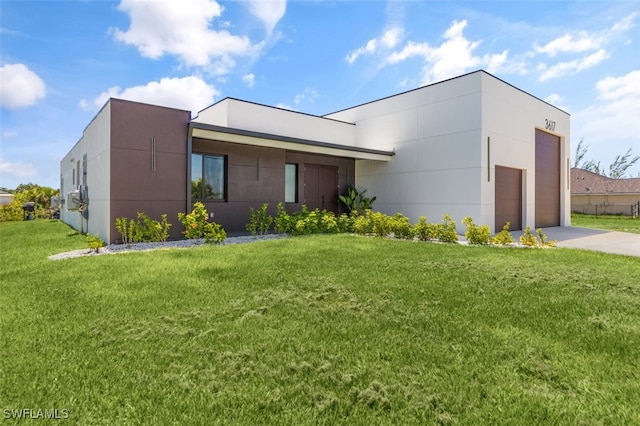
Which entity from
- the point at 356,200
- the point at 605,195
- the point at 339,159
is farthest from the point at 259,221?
the point at 605,195

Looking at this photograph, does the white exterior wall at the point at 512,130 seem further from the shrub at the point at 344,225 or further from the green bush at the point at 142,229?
the green bush at the point at 142,229

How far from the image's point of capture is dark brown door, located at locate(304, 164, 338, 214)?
14703 mm

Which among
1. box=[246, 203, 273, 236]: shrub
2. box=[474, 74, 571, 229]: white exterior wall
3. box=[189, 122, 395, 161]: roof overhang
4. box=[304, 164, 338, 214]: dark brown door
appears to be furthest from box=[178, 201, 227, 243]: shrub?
box=[474, 74, 571, 229]: white exterior wall

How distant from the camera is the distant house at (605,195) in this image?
32344mm

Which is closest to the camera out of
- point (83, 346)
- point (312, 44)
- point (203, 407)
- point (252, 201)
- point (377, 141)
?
point (203, 407)

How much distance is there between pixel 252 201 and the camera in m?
12.1

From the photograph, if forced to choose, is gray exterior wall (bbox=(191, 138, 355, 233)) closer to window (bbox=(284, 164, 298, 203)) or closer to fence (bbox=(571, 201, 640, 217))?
window (bbox=(284, 164, 298, 203))

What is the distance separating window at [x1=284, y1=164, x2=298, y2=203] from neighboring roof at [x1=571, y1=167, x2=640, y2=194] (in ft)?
109

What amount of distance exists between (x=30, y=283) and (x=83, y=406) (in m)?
4.07

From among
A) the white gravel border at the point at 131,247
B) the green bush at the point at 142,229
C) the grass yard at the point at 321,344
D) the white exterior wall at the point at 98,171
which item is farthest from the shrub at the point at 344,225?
the white exterior wall at the point at 98,171

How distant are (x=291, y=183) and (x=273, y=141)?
9.42 feet

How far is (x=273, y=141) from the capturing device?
11539mm

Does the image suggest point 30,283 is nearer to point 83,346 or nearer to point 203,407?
point 83,346

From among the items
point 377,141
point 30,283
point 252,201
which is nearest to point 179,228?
point 252,201
